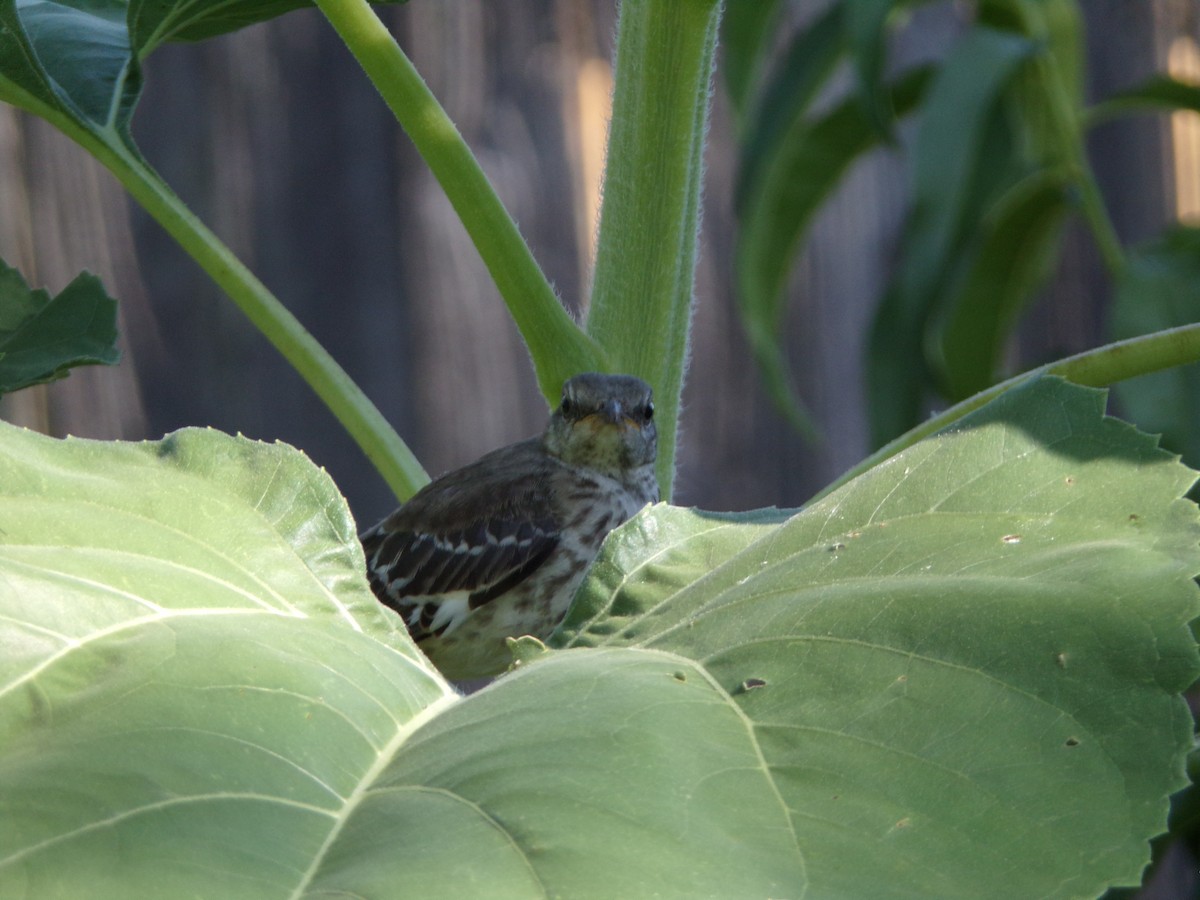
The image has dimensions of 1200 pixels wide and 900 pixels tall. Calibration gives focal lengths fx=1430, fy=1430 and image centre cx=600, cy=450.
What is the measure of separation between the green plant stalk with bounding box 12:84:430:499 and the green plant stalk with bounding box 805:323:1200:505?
426 mm

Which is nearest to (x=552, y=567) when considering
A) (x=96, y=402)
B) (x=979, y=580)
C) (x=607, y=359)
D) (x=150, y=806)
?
(x=607, y=359)

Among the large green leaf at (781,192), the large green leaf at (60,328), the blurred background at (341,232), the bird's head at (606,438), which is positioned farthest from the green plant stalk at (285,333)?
the blurred background at (341,232)

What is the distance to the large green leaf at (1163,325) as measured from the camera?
3008 millimetres

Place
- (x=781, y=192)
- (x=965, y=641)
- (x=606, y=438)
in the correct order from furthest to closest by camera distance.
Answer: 1. (x=781, y=192)
2. (x=606, y=438)
3. (x=965, y=641)

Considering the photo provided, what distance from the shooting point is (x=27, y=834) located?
0.55 m

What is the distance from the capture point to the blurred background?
11.7 feet

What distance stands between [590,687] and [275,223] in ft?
10.9

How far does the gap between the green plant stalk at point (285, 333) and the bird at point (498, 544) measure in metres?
0.90

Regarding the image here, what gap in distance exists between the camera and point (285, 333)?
4.50 feet

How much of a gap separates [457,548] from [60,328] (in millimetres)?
1302

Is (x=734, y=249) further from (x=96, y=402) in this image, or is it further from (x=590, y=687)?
(x=590, y=687)

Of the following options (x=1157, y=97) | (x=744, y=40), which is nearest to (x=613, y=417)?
(x=744, y=40)

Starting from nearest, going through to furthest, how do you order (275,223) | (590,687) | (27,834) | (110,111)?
(27,834)
(590,687)
(110,111)
(275,223)

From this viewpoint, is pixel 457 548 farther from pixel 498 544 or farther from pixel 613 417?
pixel 613 417
